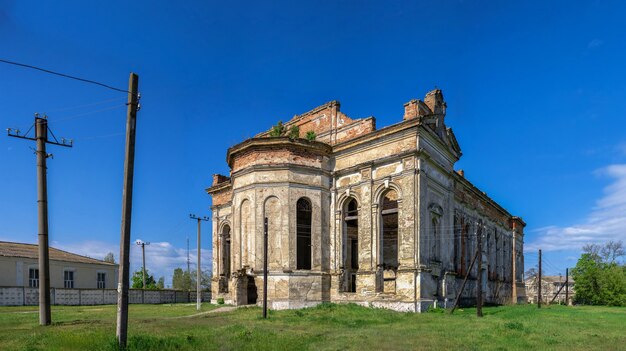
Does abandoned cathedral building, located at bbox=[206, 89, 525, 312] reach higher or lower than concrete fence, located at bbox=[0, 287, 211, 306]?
higher

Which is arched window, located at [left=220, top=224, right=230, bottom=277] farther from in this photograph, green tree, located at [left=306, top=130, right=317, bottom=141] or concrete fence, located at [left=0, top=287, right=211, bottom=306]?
green tree, located at [left=306, top=130, right=317, bottom=141]

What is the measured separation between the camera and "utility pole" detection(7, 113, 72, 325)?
16.0m

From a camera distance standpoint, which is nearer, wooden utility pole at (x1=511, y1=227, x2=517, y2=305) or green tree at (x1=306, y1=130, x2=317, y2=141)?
green tree at (x1=306, y1=130, x2=317, y2=141)

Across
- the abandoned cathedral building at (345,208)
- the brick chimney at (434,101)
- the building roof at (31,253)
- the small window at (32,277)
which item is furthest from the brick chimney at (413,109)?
the small window at (32,277)

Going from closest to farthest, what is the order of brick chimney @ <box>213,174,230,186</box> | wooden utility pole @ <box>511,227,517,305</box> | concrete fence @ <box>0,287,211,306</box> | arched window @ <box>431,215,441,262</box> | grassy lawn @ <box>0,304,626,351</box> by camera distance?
1. grassy lawn @ <box>0,304,626,351</box>
2. arched window @ <box>431,215,441,262</box>
3. concrete fence @ <box>0,287,211,306</box>
4. brick chimney @ <box>213,174,230,186</box>
5. wooden utility pole @ <box>511,227,517,305</box>

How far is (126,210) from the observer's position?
428 inches

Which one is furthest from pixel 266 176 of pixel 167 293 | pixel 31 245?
pixel 31 245

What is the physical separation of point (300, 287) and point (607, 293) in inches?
1735

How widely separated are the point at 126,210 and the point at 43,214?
315 inches

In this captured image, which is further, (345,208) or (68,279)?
(68,279)

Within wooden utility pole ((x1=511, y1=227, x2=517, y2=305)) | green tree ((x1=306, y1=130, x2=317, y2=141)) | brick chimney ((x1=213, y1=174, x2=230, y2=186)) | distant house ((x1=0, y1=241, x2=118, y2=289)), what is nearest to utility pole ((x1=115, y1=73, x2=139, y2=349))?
green tree ((x1=306, y1=130, x2=317, y2=141))

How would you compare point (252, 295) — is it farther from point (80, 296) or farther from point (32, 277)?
point (32, 277)

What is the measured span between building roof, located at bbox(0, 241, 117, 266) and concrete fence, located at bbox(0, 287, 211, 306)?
638 centimetres

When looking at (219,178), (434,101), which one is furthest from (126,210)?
(219,178)
